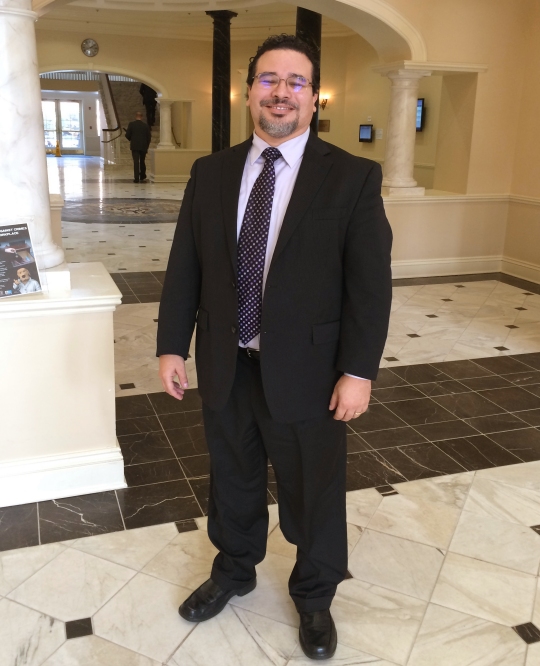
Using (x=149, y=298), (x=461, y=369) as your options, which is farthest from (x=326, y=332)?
(x=149, y=298)

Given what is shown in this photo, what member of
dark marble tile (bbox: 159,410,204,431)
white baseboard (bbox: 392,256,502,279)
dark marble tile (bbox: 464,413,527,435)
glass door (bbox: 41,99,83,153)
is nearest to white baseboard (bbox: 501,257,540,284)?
white baseboard (bbox: 392,256,502,279)

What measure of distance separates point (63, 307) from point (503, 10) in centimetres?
Answer: 688

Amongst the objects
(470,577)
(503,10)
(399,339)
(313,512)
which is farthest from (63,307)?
(503,10)

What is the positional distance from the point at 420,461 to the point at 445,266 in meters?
5.18

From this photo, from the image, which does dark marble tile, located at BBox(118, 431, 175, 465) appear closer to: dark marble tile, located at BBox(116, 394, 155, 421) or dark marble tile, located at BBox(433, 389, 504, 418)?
dark marble tile, located at BBox(116, 394, 155, 421)

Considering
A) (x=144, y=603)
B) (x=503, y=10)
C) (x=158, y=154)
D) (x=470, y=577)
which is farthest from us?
(x=158, y=154)

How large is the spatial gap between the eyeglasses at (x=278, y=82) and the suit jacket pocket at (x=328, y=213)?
32cm

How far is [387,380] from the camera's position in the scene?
483 centimetres

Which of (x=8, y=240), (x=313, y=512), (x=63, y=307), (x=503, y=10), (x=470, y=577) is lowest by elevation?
(x=470, y=577)

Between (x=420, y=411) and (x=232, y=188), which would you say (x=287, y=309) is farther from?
(x=420, y=411)

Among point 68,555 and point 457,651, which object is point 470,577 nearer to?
point 457,651

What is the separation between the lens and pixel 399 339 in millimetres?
5738

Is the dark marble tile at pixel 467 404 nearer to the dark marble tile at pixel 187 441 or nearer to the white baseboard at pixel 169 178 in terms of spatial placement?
the dark marble tile at pixel 187 441

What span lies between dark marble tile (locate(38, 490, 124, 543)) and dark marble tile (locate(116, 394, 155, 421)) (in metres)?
0.90
